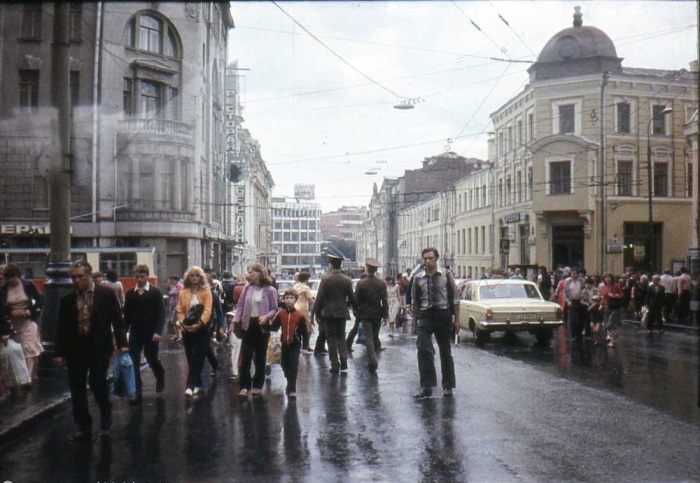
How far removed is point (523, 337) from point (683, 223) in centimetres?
2108

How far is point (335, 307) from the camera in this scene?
1141 cm

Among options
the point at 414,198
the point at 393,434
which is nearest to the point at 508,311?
the point at 393,434

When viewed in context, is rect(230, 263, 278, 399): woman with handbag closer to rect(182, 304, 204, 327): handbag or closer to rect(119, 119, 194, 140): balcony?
rect(182, 304, 204, 327): handbag

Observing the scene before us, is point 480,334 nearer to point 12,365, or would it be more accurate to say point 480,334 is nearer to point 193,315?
point 193,315

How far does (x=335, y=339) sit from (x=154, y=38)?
22.4 metres

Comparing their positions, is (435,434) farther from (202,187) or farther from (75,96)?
(202,187)

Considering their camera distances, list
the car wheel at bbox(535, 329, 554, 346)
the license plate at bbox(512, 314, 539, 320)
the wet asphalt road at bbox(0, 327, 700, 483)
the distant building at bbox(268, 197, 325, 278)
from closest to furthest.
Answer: the wet asphalt road at bbox(0, 327, 700, 483) < the license plate at bbox(512, 314, 539, 320) < the car wheel at bbox(535, 329, 554, 346) < the distant building at bbox(268, 197, 325, 278)

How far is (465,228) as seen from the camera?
170 feet

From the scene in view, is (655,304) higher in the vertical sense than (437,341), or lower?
lower

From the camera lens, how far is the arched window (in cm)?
2944

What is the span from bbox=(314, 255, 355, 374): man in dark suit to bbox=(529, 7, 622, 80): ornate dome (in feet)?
83.4

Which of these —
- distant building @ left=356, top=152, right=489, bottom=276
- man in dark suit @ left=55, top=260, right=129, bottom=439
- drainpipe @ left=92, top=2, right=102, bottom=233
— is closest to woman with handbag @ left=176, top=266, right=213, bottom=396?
man in dark suit @ left=55, top=260, right=129, bottom=439

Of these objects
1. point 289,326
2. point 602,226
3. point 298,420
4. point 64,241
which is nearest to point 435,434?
point 298,420

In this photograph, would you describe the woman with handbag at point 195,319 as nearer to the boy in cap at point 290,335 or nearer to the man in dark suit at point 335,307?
the boy in cap at point 290,335
